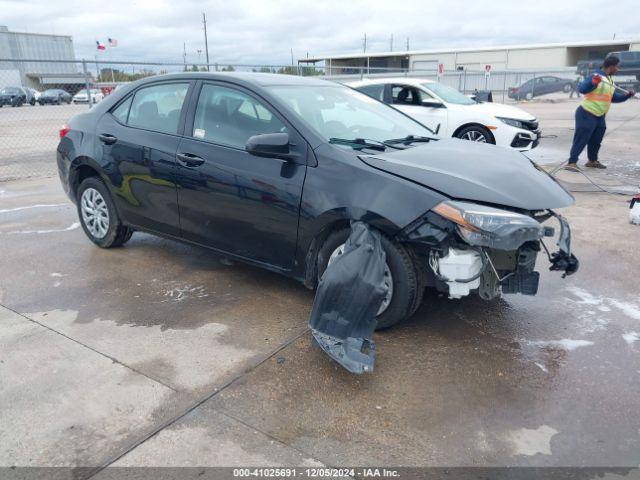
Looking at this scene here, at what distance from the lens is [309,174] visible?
3.65m

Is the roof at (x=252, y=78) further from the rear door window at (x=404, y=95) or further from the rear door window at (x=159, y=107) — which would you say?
the rear door window at (x=404, y=95)

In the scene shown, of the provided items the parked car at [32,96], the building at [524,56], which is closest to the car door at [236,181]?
the parked car at [32,96]

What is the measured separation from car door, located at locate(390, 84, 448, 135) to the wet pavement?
5.82 metres

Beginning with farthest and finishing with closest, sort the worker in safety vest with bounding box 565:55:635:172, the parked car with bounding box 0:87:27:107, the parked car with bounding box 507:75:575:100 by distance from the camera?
the parked car with bounding box 0:87:27:107 < the parked car with bounding box 507:75:575:100 < the worker in safety vest with bounding box 565:55:635:172

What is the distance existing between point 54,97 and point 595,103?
108ft

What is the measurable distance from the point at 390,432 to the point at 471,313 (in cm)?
153

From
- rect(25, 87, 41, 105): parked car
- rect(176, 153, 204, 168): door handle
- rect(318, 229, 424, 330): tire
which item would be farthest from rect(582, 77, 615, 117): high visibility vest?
rect(25, 87, 41, 105): parked car

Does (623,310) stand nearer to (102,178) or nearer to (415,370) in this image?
(415,370)

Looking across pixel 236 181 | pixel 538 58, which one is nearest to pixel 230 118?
pixel 236 181

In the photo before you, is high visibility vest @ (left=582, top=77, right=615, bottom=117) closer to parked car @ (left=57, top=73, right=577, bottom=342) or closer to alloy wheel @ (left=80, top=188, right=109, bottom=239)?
parked car @ (left=57, top=73, right=577, bottom=342)

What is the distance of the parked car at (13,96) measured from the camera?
32500 millimetres

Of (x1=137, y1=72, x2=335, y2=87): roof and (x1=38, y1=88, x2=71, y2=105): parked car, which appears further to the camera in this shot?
(x1=38, y1=88, x2=71, y2=105): parked car

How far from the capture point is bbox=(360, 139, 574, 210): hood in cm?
330

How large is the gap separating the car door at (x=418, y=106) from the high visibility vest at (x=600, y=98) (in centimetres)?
238
